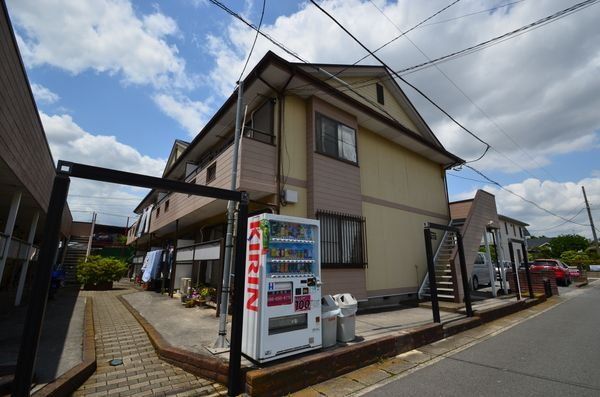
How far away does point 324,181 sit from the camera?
27.8 feet

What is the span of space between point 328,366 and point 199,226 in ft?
33.3

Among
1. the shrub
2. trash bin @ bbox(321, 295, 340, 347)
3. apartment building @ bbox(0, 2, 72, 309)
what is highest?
apartment building @ bbox(0, 2, 72, 309)

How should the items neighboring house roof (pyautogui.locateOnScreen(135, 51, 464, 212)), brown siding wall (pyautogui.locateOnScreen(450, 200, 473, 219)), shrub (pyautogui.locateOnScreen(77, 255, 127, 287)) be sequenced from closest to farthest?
1. neighboring house roof (pyautogui.locateOnScreen(135, 51, 464, 212))
2. brown siding wall (pyautogui.locateOnScreen(450, 200, 473, 219))
3. shrub (pyautogui.locateOnScreen(77, 255, 127, 287))

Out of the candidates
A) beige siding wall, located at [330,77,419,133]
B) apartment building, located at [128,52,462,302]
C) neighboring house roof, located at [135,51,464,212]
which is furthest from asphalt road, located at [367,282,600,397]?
beige siding wall, located at [330,77,419,133]

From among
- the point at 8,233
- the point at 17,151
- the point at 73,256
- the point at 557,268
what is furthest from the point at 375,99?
the point at 73,256

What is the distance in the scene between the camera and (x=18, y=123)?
559cm

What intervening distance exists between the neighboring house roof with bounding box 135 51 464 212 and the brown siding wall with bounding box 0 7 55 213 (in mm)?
4650

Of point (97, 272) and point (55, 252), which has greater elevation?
point (55, 252)

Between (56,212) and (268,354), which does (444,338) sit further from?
(56,212)

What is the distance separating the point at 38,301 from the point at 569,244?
216ft

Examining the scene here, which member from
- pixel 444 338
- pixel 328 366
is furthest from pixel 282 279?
pixel 444 338

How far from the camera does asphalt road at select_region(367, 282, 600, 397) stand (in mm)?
3928

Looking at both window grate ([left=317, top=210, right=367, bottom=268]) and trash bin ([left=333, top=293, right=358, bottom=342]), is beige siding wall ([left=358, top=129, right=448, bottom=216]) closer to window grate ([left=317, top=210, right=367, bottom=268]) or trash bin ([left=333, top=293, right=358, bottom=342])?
window grate ([left=317, top=210, right=367, bottom=268])

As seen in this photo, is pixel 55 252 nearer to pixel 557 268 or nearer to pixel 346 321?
pixel 346 321
